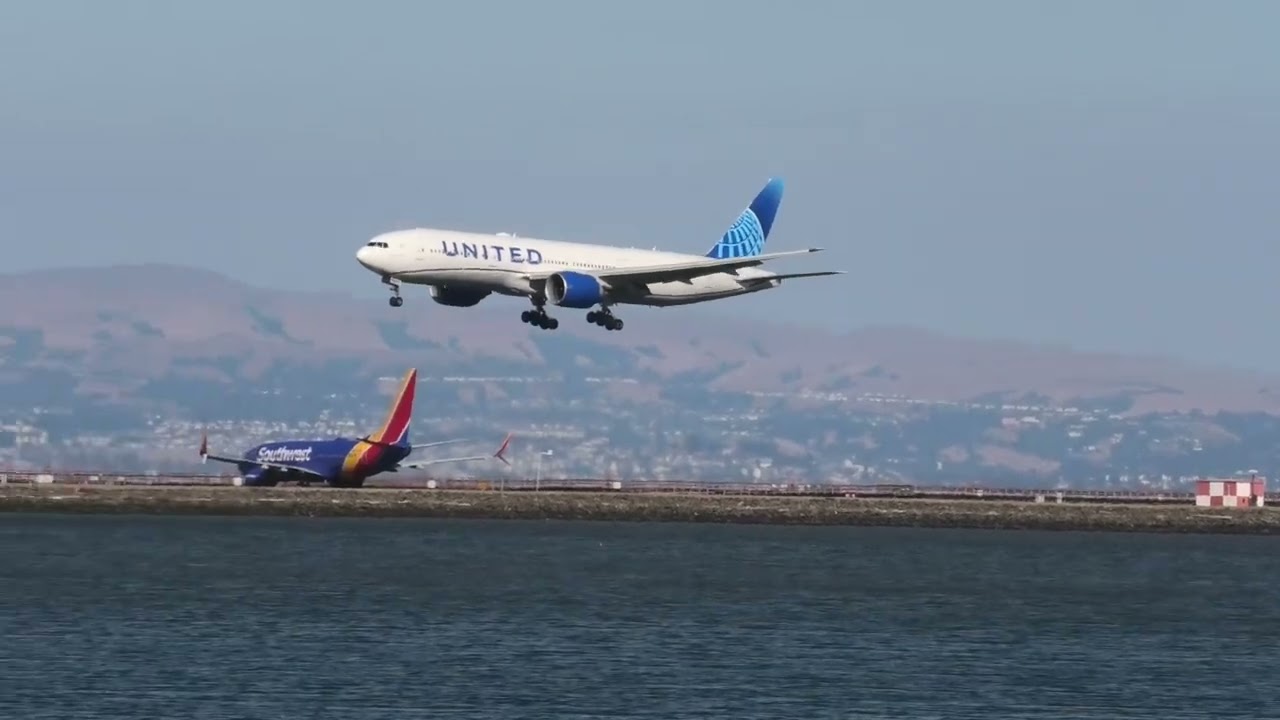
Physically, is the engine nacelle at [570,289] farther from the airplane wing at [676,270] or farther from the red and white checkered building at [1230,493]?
the red and white checkered building at [1230,493]

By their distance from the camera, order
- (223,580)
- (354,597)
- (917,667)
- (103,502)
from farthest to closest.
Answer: (103,502)
(223,580)
(354,597)
(917,667)

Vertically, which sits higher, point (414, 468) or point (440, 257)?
point (440, 257)

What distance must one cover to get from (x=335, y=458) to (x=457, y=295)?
2311cm

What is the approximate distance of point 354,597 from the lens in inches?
2436

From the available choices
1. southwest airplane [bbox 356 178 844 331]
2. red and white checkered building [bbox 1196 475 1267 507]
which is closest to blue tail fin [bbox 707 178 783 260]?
southwest airplane [bbox 356 178 844 331]

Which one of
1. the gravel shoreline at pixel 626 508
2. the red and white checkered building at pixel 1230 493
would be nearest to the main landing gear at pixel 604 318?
the gravel shoreline at pixel 626 508

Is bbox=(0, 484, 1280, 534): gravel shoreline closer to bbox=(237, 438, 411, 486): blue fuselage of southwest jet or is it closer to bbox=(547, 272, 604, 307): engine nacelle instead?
bbox=(237, 438, 411, 486): blue fuselage of southwest jet

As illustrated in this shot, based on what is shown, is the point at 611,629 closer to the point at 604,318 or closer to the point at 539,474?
the point at 604,318

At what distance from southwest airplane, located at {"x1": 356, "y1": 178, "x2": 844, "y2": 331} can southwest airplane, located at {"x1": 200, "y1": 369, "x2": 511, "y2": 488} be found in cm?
2104

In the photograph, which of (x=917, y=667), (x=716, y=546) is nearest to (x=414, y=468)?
(x=716, y=546)

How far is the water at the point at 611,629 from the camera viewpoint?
142 ft

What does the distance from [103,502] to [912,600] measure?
142ft

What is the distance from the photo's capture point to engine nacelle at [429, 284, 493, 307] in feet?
279

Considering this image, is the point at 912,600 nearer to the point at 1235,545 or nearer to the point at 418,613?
the point at 418,613
